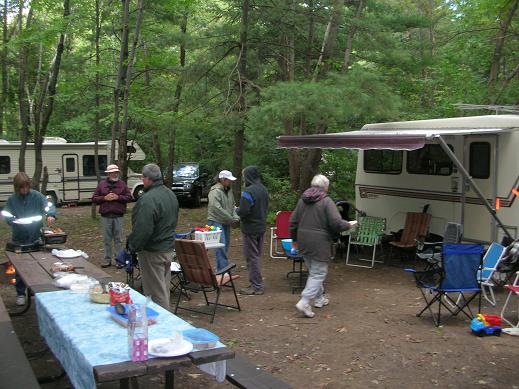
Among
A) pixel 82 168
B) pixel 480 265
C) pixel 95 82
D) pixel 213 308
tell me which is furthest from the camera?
pixel 82 168

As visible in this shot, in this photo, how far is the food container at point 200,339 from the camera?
10.3 feet

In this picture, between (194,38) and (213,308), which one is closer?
(213,308)

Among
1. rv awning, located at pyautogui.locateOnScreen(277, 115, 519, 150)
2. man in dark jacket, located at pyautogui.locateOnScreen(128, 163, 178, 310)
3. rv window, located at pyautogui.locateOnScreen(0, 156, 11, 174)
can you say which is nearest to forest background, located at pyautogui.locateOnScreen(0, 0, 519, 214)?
rv awning, located at pyautogui.locateOnScreen(277, 115, 519, 150)

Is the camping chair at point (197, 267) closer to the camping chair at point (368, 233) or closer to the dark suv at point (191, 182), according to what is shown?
the camping chair at point (368, 233)

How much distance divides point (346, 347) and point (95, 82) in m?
11.8

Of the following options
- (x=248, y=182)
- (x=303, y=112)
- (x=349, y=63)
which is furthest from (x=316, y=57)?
(x=248, y=182)

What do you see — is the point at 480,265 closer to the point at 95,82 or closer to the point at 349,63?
the point at 349,63

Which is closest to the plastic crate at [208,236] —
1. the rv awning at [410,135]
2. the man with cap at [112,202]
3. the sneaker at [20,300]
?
the man with cap at [112,202]

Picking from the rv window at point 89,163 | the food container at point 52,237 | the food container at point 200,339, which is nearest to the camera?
the food container at point 200,339

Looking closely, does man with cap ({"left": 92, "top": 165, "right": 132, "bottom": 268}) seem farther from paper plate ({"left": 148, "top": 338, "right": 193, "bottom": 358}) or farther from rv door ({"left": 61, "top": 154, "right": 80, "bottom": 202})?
rv door ({"left": 61, "top": 154, "right": 80, "bottom": 202})

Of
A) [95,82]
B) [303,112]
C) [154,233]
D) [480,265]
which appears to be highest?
[95,82]

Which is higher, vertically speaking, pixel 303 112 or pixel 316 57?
pixel 316 57

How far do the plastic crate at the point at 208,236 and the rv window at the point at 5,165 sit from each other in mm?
12542

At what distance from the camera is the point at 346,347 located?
5.32 metres
